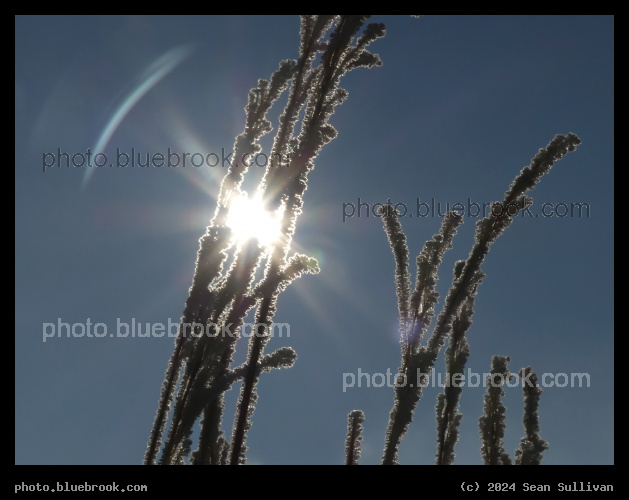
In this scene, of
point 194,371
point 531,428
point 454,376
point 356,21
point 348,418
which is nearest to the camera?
point 194,371

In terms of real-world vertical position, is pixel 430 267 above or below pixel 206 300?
above

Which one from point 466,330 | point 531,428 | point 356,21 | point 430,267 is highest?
point 356,21

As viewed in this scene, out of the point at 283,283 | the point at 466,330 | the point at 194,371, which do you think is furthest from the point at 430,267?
the point at 194,371

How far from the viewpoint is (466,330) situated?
182 inches

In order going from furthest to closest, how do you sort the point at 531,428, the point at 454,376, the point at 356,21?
1. the point at 531,428
2. the point at 454,376
3. the point at 356,21

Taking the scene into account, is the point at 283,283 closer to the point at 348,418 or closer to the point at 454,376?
the point at 454,376

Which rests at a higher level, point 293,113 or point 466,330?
point 293,113

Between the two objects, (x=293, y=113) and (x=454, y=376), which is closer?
(x=293, y=113)
